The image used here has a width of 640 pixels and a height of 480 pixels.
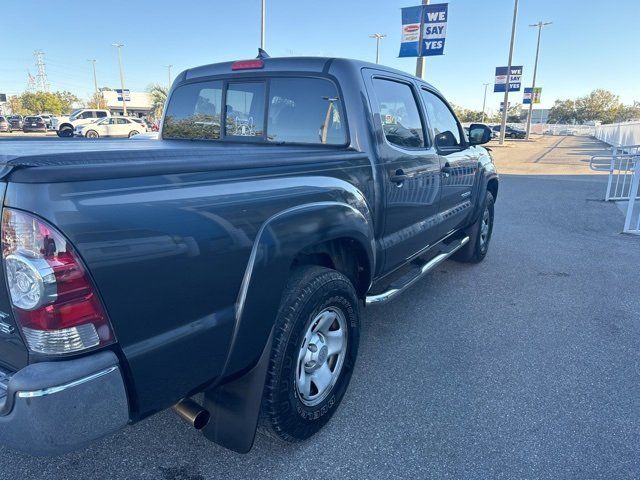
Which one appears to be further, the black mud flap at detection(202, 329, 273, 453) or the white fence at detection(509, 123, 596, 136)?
the white fence at detection(509, 123, 596, 136)

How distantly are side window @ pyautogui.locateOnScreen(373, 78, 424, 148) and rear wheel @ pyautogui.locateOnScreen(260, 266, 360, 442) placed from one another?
4.05 feet

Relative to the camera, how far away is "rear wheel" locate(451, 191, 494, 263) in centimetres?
530

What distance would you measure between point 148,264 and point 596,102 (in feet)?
360

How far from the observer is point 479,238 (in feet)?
17.7

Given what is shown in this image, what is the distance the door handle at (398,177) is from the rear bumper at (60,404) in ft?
6.65

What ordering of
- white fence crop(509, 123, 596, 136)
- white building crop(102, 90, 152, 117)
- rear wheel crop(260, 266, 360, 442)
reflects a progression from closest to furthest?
rear wheel crop(260, 266, 360, 442), white fence crop(509, 123, 596, 136), white building crop(102, 90, 152, 117)

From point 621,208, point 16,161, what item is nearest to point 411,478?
point 16,161

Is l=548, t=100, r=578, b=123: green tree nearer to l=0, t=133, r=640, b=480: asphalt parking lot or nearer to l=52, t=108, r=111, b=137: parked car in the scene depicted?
l=52, t=108, r=111, b=137: parked car

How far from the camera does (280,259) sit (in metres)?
1.96

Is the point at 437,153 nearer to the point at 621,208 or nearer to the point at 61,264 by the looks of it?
the point at 61,264

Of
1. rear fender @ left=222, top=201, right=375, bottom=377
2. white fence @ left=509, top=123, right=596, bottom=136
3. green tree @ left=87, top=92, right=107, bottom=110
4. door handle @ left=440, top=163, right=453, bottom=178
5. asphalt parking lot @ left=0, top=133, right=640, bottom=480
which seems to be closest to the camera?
rear fender @ left=222, top=201, right=375, bottom=377

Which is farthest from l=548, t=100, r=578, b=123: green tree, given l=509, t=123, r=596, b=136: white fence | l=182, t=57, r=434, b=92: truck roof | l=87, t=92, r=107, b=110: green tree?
l=182, t=57, r=434, b=92: truck roof

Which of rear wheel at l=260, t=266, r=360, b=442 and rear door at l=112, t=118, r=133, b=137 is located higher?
rear door at l=112, t=118, r=133, b=137

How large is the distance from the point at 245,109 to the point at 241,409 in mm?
2193
